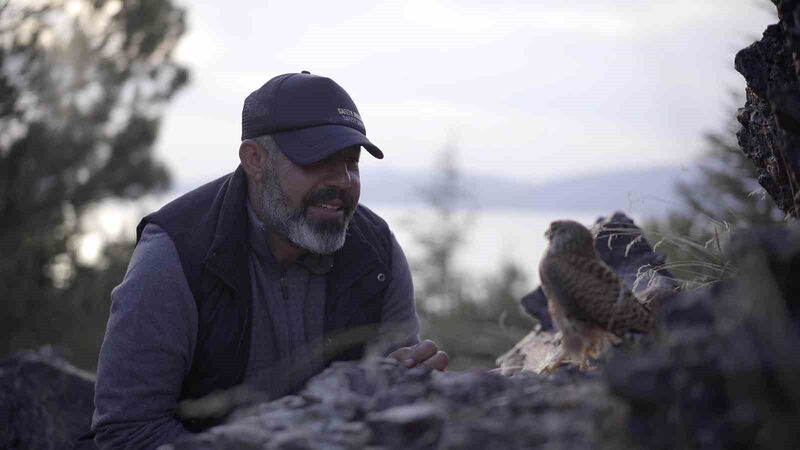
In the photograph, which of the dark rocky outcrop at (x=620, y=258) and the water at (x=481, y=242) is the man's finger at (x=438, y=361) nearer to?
the dark rocky outcrop at (x=620, y=258)

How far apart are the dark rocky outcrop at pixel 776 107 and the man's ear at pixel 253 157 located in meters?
2.10

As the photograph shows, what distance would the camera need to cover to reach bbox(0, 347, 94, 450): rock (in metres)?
4.92

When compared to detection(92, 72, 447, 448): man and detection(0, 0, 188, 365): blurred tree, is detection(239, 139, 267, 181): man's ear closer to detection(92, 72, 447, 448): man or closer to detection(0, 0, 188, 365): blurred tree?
detection(92, 72, 447, 448): man

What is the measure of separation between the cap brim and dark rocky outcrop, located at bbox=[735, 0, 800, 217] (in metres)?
1.59

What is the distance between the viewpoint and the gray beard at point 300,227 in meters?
4.08

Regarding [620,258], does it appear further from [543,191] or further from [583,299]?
[543,191]

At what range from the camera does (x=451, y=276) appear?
23.0 meters

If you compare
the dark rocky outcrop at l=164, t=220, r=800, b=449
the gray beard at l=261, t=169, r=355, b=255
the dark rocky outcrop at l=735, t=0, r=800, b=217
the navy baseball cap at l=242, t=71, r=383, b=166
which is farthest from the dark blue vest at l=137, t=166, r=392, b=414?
the dark rocky outcrop at l=735, t=0, r=800, b=217

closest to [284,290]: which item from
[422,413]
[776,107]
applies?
[422,413]

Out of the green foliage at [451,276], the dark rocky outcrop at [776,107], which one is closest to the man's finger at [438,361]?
the dark rocky outcrop at [776,107]

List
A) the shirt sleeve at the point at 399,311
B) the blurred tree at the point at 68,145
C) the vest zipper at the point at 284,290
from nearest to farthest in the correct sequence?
1. the vest zipper at the point at 284,290
2. the shirt sleeve at the point at 399,311
3. the blurred tree at the point at 68,145

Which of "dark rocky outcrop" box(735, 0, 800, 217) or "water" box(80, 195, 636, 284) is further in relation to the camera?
"water" box(80, 195, 636, 284)

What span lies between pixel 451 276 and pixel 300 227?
19070 millimetres

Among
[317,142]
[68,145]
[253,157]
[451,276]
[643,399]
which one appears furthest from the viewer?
[451,276]
